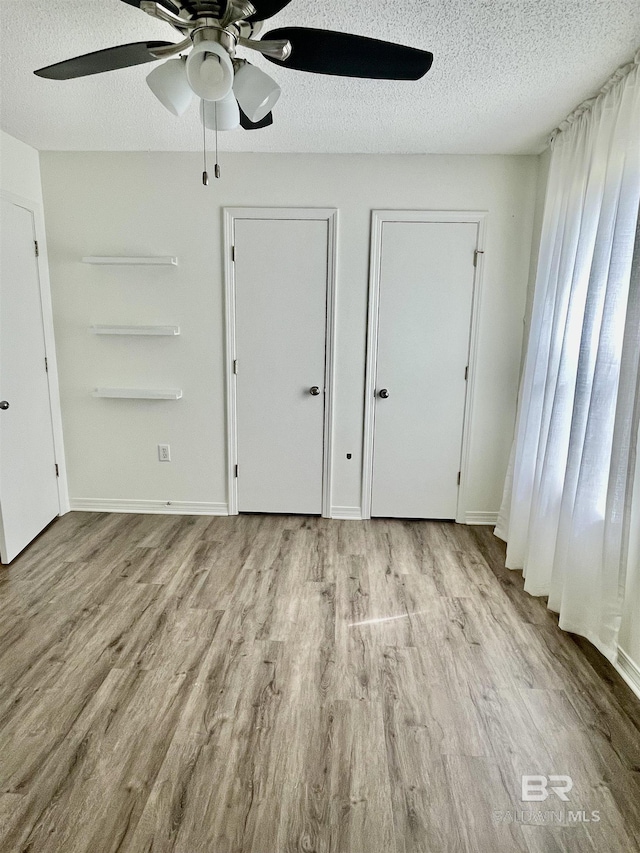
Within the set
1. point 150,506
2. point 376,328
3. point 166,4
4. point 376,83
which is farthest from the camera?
point 150,506

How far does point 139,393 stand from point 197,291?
815 millimetres

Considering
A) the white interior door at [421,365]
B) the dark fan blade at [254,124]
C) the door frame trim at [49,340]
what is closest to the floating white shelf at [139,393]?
the door frame trim at [49,340]

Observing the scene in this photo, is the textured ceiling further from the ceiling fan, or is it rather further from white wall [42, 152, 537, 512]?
the ceiling fan

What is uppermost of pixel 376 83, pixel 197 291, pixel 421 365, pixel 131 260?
pixel 376 83

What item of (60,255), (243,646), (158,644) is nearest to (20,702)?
(158,644)

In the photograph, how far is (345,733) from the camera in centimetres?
175

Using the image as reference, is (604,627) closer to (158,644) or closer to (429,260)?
(158,644)

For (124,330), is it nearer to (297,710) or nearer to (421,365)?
(421,365)

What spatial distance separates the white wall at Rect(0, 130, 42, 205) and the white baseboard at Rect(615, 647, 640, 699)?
3.99 m

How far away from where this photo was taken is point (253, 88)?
4.95ft

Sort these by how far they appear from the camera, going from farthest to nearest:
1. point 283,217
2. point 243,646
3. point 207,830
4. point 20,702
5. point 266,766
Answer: point 283,217
point 243,646
point 20,702
point 266,766
point 207,830

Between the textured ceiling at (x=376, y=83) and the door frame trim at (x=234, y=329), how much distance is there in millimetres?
369

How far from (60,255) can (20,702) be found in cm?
271

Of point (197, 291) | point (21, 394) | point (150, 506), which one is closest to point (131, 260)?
point (197, 291)
